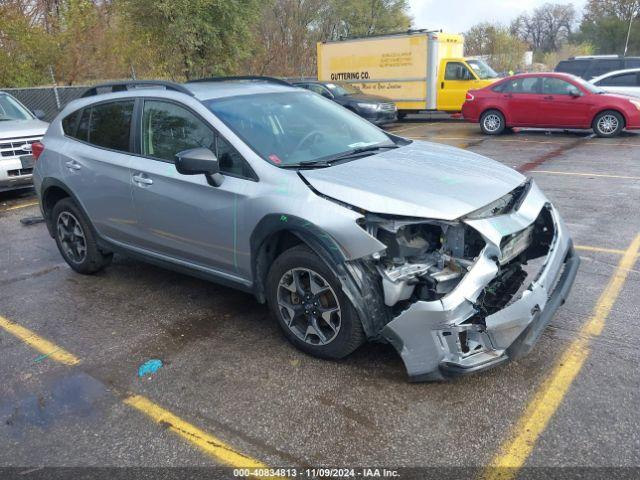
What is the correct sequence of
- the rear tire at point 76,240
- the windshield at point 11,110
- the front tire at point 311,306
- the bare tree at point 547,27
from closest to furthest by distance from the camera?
the front tire at point 311,306
the rear tire at point 76,240
the windshield at point 11,110
the bare tree at point 547,27

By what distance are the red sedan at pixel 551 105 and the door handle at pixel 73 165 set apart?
11.1 metres

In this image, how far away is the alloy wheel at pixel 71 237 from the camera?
17.4 ft

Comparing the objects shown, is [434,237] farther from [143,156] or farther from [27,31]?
[27,31]

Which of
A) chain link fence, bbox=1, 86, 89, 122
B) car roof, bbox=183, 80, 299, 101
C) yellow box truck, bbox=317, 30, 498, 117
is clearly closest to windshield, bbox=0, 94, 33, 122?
chain link fence, bbox=1, 86, 89, 122

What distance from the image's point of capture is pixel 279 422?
308cm

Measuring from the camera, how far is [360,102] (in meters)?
15.8

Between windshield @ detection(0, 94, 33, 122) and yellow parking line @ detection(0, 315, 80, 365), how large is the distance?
6720 mm

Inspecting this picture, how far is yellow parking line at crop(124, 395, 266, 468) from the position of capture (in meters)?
2.79

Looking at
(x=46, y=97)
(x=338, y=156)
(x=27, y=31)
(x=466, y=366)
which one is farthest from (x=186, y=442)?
(x=27, y=31)

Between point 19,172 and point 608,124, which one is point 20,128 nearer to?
point 19,172

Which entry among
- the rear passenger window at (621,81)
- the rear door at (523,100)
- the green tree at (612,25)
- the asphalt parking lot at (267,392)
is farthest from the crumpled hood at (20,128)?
the green tree at (612,25)

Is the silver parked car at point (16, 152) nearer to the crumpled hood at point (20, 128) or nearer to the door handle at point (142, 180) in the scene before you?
the crumpled hood at point (20, 128)

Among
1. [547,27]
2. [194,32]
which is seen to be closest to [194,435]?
[194,32]

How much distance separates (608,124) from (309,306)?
11.5m
